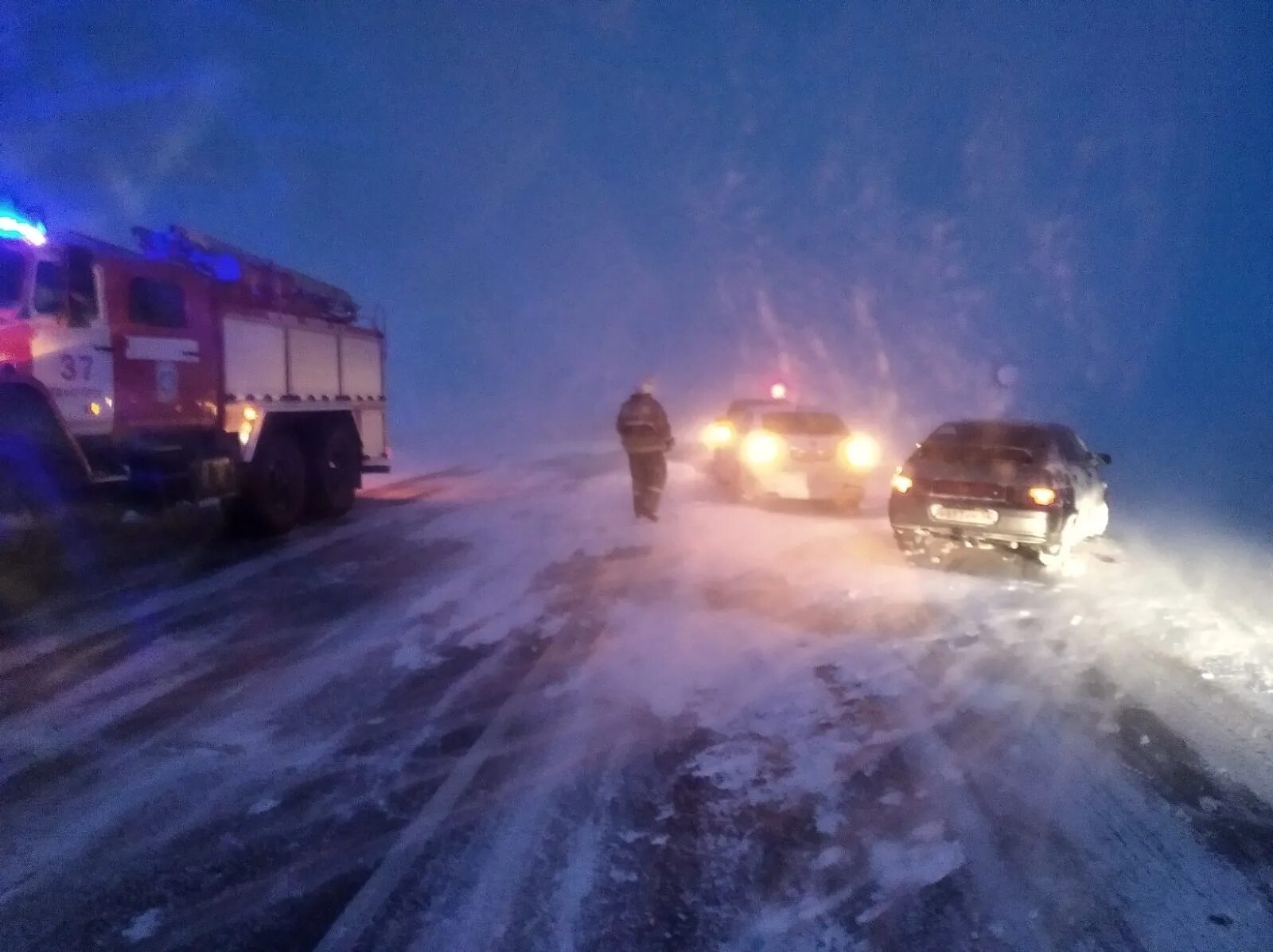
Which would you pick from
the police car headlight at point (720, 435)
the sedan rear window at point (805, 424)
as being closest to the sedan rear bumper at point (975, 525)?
the sedan rear window at point (805, 424)

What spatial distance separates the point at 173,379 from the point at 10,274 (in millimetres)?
1992

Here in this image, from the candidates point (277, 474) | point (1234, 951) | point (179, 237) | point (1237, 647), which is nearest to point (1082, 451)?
point (1237, 647)

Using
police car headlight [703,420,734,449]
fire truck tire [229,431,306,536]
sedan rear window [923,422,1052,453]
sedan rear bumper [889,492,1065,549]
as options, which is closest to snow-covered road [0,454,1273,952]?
sedan rear bumper [889,492,1065,549]

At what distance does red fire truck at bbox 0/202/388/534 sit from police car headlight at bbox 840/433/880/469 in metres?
6.99

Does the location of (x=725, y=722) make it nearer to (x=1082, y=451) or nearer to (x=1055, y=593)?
(x=1055, y=593)

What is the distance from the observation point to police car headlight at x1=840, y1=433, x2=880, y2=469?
1491cm

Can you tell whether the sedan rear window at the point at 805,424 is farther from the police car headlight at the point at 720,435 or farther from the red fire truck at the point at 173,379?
the red fire truck at the point at 173,379

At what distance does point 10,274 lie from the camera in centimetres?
935

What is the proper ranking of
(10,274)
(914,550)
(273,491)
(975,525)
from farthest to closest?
1. (273,491)
2. (914,550)
3. (975,525)
4. (10,274)

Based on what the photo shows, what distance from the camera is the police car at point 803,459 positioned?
14.8 m

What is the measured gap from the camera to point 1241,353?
267 ft

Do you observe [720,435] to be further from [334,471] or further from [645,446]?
[334,471]

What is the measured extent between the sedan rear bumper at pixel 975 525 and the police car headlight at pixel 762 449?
390 cm

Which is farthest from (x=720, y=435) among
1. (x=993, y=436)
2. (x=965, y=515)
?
(x=965, y=515)
